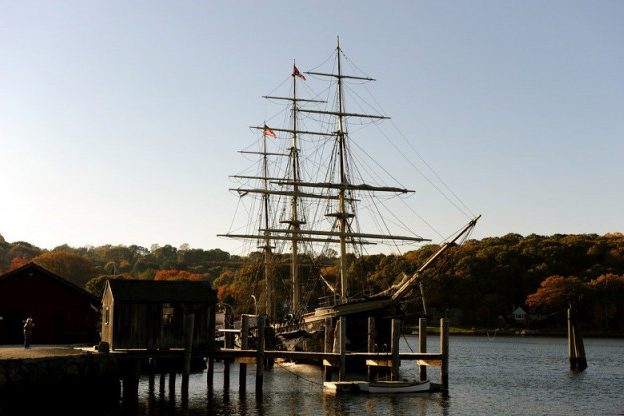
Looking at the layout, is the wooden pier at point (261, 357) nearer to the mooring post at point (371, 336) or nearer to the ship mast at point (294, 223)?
the mooring post at point (371, 336)

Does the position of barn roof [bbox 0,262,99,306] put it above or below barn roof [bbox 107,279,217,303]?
above

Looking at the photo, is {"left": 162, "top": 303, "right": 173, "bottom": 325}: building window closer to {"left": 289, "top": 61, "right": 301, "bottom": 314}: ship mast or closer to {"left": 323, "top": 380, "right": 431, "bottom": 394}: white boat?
{"left": 323, "top": 380, "right": 431, "bottom": 394}: white boat

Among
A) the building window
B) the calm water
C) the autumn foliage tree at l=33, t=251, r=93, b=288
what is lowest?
the calm water

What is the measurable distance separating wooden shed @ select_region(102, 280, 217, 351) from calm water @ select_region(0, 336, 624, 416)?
3.13 meters

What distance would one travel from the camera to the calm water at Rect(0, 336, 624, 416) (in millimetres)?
40281

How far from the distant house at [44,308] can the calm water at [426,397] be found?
6377 millimetres

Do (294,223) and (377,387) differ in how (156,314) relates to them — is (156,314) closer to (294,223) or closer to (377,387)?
(377,387)

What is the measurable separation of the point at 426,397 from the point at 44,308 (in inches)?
971

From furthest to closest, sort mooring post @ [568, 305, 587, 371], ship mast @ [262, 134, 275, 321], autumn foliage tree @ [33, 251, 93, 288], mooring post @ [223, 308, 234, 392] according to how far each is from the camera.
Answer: autumn foliage tree @ [33, 251, 93, 288] < ship mast @ [262, 134, 275, 321] < mooring post @ [568, 305, 587, 371] < mooring post @ [223, 308, 234, 392]

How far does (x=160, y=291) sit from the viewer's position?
43.8 metres

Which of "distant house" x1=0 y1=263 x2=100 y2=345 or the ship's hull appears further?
the ship's hull

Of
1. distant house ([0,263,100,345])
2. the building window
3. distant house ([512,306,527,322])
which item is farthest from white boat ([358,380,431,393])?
distant house ([512,306,527,322])

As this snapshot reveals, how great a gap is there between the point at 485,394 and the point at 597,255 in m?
103

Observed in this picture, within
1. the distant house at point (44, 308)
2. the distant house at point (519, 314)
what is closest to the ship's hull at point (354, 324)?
the distant house at point (44, 308)
